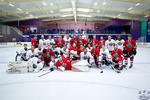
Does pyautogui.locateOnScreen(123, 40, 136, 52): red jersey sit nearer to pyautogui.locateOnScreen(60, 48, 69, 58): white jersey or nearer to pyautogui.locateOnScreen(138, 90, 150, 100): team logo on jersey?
pyautogui.locateOnScreen(60, 48, 69, 58): white jersey

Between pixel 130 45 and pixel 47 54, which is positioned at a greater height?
pixel 130 45

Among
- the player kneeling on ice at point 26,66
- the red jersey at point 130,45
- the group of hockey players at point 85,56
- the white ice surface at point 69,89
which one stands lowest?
the white ice surface at point 69,89

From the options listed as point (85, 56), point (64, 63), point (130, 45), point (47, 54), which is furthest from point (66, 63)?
point (130, 45)

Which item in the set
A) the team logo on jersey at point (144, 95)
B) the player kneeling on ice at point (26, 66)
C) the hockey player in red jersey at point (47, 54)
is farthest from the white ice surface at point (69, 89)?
the hockey player in red jersey at point (47, 54)

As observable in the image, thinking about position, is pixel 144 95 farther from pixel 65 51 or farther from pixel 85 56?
pixel 65 51

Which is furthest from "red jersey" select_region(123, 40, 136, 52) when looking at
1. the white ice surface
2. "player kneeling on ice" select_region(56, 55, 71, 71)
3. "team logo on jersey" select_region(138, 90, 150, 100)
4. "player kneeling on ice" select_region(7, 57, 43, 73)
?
"player kneeling on ice" select_region(7, 57, 43, 73)

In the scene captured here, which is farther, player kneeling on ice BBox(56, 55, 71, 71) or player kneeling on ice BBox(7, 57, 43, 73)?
player kneeling on ice BBox(56, 55, 71, 71)

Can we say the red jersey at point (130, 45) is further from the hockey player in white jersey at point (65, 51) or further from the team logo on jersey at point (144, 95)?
the team logo on jersey at point (144, 95)

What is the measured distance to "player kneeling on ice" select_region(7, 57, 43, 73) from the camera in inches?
186

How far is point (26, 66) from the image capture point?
4828 mm

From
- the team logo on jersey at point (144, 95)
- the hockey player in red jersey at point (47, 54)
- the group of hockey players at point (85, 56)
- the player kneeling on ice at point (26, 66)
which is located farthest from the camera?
the hockey player in red jersey at point (47, 54)

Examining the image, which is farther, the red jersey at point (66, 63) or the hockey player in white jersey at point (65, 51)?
the hockey player in white jersey at point (65, 51)

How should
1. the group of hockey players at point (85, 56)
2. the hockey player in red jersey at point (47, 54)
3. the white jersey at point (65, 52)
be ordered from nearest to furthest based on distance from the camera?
the group of hockey players at point (85, 56) → the hockey player in red jersey at point (47, 54) → the white jersey at point (65, 52)

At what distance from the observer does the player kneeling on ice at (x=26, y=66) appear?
15.5ft
